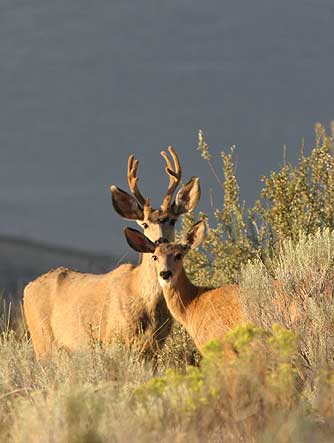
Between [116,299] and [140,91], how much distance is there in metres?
21.4

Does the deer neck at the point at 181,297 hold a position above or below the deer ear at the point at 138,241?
below

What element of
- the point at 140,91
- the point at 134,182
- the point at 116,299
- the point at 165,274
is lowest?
the point at 116,299

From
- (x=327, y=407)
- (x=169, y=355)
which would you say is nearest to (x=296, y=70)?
(x=169, y=355)

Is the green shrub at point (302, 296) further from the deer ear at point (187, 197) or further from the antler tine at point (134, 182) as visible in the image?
the antler tine at point (134, 182)

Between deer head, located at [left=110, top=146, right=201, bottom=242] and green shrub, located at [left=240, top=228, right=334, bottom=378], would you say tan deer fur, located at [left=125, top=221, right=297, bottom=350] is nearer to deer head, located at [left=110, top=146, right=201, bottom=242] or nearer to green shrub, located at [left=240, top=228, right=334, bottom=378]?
green shrub, located at [left=240, top=228, right=334, bottom=378]

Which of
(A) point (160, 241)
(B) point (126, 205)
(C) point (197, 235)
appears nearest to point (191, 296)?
(C) point (197, 235)

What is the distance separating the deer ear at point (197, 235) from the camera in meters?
11.7

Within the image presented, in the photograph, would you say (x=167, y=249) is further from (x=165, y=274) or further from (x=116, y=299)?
(x=116, y=299)

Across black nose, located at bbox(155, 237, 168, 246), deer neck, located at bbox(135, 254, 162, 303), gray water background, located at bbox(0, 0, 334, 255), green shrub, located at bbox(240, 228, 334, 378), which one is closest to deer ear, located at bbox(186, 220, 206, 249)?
black nose, located at bbox(155, 237, 168, 246)

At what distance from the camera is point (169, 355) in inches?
493

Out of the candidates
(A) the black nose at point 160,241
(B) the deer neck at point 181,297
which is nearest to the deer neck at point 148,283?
(A) the black nose at point 160,241

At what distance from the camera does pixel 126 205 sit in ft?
41.6

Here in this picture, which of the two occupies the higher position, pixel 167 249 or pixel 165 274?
pixel 167 249

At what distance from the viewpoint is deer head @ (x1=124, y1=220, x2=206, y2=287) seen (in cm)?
1127
